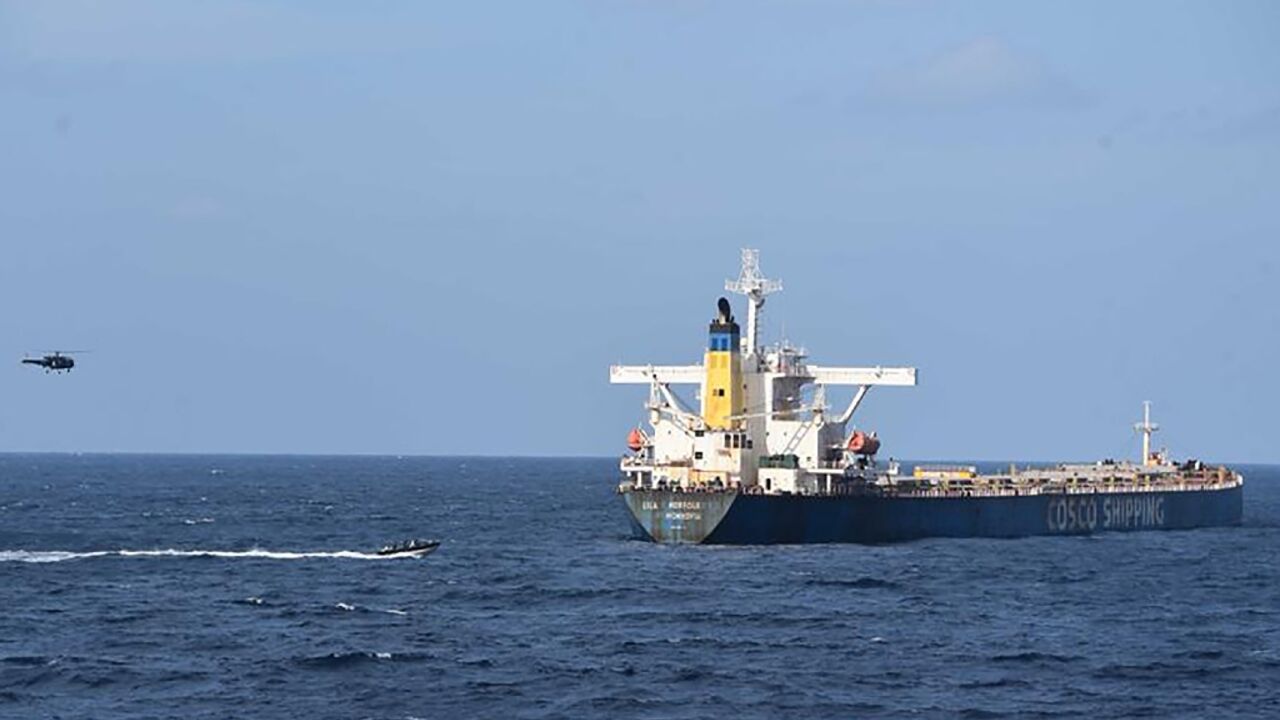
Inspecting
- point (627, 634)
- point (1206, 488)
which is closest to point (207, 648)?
point (627, 634)

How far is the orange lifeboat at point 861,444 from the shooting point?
114375mm

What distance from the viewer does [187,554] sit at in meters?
113

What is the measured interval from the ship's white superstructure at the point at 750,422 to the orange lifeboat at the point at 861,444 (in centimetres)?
5

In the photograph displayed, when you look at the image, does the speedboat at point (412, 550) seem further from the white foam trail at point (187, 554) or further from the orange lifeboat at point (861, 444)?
the orange lifeboat at point (861, 444)

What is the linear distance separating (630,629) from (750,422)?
35797mm

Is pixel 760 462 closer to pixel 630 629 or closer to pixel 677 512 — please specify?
pixel 677 512

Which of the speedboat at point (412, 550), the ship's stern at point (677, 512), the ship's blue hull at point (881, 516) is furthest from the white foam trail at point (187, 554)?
the ship's blue hull at point (881, 516)

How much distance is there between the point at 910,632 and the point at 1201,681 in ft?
45.1

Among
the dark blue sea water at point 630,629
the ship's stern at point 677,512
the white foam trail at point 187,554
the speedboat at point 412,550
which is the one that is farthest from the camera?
the speedboat at point 412,550

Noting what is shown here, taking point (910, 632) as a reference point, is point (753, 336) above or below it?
above

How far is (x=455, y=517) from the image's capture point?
163750 mm

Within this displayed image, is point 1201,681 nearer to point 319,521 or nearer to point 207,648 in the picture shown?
point 207,648

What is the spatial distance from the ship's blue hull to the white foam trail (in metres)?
15.5

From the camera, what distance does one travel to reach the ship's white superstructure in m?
112
